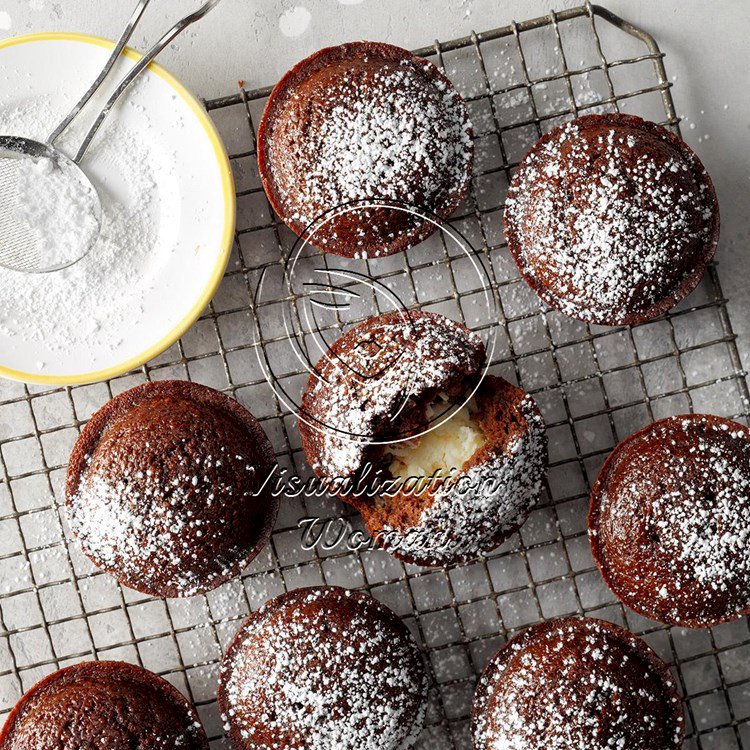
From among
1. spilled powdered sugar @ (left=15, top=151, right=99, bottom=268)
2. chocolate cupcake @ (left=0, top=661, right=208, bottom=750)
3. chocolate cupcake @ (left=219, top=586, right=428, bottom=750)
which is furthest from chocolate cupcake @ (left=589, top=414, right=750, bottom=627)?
spilled powdered sugar @ (left=15, top=151, right=99, bottom=268)

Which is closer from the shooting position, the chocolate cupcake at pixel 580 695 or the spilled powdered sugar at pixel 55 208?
the chocolate cupcake at pixel 580 695

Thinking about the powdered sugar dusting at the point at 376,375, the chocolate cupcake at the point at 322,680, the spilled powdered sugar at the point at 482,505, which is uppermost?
the powdered sugar dusting at the point at 376,375

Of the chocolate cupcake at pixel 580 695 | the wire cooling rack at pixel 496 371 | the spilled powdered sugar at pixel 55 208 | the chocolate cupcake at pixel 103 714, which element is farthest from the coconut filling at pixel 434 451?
the spilled powdered sugar at pixel 55 208

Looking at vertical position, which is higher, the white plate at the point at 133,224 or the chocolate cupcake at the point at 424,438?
the white plate at the point at 133,224

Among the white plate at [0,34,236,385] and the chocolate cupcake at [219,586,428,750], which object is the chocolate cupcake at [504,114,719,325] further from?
the chocolate cupcake at [219,586,428,750]

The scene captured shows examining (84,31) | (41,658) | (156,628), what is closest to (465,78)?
(84,31)

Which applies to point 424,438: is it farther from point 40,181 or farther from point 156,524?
point 40,181

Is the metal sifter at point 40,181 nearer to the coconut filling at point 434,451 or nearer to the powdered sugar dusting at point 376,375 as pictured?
the powdered sugar dusting at point 376,375

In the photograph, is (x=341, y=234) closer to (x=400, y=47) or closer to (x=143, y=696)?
(x=400, y=47)
